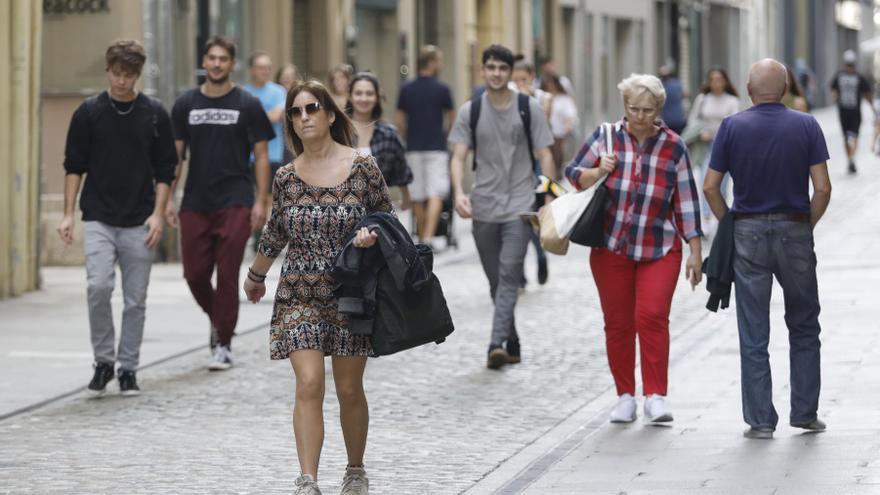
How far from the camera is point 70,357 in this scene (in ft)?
40.3

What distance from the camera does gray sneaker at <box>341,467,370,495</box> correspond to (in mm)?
7254

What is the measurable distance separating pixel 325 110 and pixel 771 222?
2374 millimetres

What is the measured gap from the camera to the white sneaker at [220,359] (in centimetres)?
1163

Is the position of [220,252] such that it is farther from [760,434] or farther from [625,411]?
[760,434]

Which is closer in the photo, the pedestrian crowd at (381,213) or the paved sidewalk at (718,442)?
the pedestrian crowd at (381,213)

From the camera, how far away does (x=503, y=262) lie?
11.6 m

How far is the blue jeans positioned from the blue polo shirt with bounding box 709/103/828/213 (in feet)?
0.31

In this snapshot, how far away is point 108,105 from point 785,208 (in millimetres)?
3772

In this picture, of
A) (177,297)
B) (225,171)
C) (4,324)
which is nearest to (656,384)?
(225,171)

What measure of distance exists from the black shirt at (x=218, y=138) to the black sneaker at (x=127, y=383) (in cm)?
127

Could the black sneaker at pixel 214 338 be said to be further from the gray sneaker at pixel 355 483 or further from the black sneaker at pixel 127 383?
the gray sneaker at pixel 355 483

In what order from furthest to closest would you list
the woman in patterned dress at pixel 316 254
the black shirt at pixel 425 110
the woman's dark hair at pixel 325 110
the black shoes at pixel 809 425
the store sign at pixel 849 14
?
the store sign at pixel 849 14 → the black shirt at pixel 425 110 → the black shoes at pixel 809 425 → the woman's dark hair at pixel 325 110 → the woman in patterned dress at pixel 316 254

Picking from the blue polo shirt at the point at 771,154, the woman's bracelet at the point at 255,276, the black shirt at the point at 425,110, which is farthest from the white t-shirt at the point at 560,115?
the woman's bracelet at the point at 255,276

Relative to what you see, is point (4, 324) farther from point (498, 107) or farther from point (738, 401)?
point (738, 401)
